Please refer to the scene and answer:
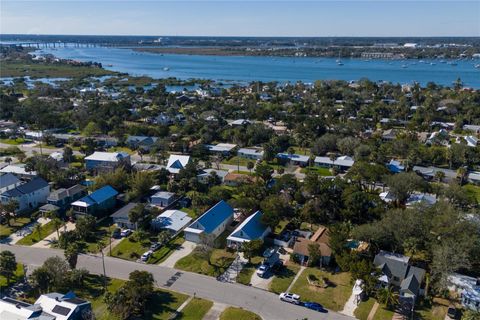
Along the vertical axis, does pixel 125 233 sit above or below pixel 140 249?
above

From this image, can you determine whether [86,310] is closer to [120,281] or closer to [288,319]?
[120,281]

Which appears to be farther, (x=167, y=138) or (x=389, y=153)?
(x=167, y=138)

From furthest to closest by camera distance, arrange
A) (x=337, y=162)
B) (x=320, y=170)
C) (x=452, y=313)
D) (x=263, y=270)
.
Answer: (x=337, y=162), (x=320, y=170), (x=263, y=270), (x=452, y=313)

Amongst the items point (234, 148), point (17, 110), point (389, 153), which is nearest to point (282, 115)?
point (234, 148)

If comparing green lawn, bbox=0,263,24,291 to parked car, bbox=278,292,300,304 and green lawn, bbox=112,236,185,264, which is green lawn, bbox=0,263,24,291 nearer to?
green lawn, bbox=112,236,185,264

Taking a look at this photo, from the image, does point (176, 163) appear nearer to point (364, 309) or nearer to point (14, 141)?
point (364, 309)

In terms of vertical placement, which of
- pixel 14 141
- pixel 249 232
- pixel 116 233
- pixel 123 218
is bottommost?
pixel 116 233

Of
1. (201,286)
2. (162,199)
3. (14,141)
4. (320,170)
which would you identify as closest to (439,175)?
(320,170)

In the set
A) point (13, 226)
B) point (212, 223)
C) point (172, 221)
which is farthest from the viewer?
point (13, 226)
